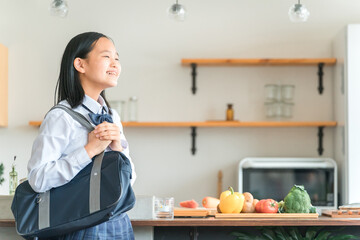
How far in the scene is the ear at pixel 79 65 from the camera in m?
1.91

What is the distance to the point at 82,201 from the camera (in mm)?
1728

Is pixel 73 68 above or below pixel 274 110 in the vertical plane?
below

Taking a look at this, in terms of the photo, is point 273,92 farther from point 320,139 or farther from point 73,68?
point 73,68

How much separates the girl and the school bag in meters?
0.03

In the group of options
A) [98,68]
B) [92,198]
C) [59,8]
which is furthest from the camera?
[59,8]

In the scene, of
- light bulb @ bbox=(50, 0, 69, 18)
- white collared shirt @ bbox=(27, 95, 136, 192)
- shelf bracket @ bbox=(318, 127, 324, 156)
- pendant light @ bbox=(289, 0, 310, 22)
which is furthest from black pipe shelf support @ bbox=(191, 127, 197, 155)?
white collared shirt @ bbox=(27, 95, 136, 192)

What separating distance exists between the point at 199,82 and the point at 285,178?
102 cm

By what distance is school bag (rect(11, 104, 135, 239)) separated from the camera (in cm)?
171

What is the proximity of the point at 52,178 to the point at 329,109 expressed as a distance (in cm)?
346

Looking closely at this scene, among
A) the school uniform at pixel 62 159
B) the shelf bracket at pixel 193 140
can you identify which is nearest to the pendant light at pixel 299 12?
the shelf bracket at pixel 193 140

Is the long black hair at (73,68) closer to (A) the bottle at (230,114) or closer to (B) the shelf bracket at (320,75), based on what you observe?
(A) the bottle at (230,114)

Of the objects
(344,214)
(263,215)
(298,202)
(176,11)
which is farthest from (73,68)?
(176,11)

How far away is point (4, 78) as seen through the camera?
4824 millimetres

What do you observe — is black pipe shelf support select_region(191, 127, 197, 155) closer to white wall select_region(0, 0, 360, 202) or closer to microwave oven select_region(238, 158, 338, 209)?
white wall select_region(0, 0, 360, 202)
